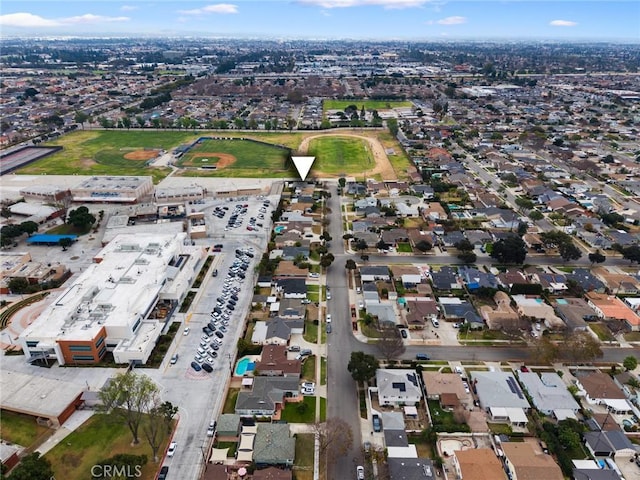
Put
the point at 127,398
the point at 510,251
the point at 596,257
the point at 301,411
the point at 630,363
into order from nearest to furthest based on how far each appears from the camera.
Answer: the point at 127,398 < the point at 301,411 < the point at 630,363 < the point at 510,251 < the point at 596,257

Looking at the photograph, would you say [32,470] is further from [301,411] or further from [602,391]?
[602,391]

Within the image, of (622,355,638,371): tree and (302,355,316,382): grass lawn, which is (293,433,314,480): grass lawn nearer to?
(302,355,316,382): grass lawn

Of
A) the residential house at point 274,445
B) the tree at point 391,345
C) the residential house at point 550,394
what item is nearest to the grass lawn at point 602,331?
the residential house at point 550,394

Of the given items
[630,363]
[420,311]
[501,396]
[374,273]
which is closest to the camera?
[501,396]

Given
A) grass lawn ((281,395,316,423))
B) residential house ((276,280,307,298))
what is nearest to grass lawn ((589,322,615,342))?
grass lawn ((281,395,316,423))

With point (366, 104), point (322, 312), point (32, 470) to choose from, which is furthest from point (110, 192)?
point (366, 104)

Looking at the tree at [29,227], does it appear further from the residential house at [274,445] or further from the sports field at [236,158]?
the residential house at [274,445]
